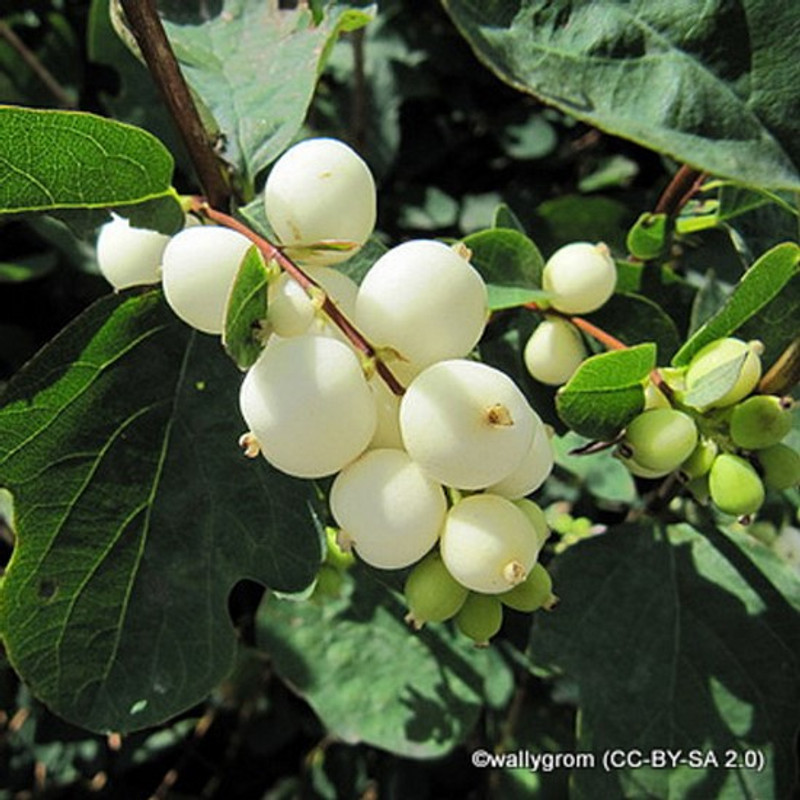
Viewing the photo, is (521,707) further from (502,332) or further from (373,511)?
(373,511)

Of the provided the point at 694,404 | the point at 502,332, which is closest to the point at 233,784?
the point at 502,332

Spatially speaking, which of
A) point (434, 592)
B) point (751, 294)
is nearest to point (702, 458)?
point (751, 294)

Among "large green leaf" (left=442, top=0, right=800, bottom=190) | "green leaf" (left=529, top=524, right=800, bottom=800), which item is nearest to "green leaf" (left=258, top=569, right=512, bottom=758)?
"green leaf" (left=529, top=524, right=800, bottom=800)

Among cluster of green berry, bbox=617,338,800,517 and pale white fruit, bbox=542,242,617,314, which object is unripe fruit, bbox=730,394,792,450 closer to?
cluster of green berry, bbox=617,338,800,517

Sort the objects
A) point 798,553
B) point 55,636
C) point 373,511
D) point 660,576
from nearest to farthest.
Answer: point 373,511 < point 55,636 < point 660,576 < point 798,553

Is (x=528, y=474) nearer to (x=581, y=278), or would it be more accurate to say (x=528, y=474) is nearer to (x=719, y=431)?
(x=719, y=431)

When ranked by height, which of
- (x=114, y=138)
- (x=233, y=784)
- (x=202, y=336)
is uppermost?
(x=114, y=138)
